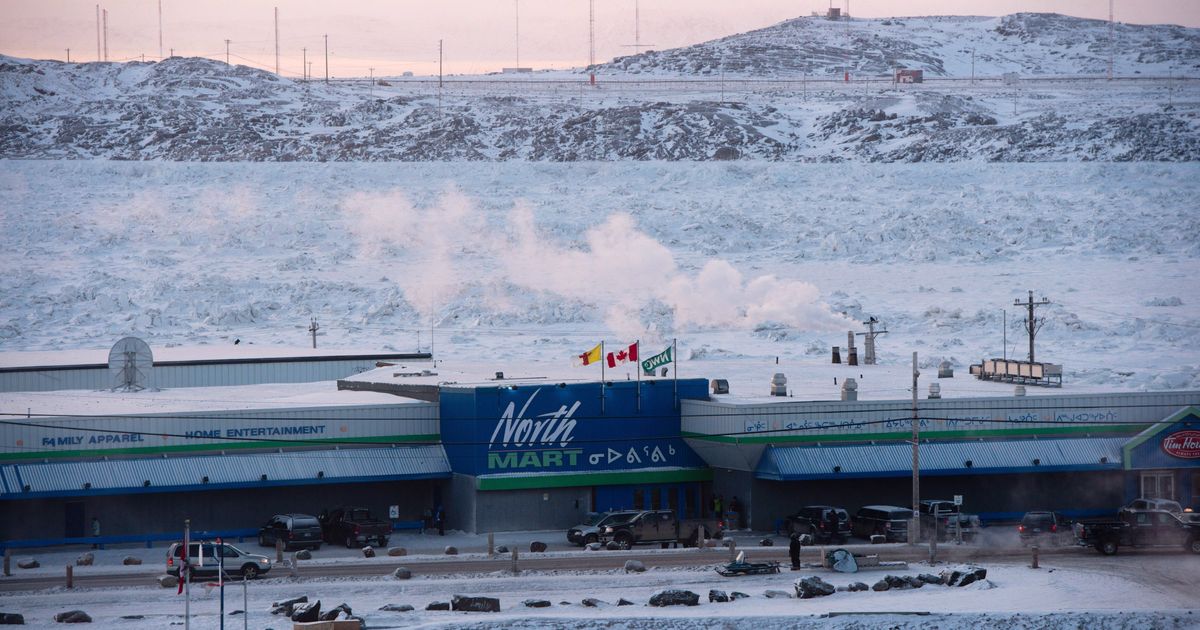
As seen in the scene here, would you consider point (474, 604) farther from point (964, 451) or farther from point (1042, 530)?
point (964, 451)

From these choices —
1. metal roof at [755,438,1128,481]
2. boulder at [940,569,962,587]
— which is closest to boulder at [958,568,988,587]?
boulder at [940,569,962,587]

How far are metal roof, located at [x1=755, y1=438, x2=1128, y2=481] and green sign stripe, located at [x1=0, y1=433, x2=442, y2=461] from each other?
35.5 ft

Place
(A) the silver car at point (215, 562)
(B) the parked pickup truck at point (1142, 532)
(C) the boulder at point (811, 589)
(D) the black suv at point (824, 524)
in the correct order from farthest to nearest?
(D) the black suv at point (824, 524) < (B) the parked pickup truck at point (1142, 532) < (A) the silver car at point (215, 562) < (C) the boulder at point (811, 589)

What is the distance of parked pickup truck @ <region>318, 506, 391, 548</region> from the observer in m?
47.2

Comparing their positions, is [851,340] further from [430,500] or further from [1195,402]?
[430,500]

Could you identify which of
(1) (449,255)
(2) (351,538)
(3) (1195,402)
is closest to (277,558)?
(2) (351,538)

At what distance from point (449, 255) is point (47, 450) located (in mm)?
79402

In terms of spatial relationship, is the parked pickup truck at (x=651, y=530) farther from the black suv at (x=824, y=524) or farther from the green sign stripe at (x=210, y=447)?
the green sign stripe at (x=210, y=447)

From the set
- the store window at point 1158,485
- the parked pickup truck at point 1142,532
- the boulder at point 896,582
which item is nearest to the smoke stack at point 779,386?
the parked pickup truck at point 1142,532

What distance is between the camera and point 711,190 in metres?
151

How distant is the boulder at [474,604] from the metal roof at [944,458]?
15307 mm

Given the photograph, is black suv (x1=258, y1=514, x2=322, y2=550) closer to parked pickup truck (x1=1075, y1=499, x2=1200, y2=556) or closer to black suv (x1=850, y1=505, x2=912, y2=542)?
black suv (x1=850, y1=505, x2=912, y2=542)

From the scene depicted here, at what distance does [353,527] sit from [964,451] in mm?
19181

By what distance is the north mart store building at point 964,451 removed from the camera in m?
51.0
